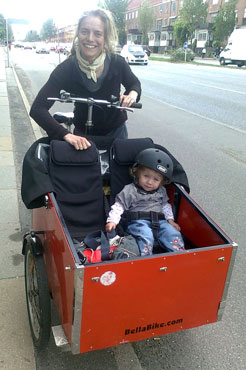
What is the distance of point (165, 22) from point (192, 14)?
62.2 ft

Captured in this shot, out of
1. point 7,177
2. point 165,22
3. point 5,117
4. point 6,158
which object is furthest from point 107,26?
point 165,22

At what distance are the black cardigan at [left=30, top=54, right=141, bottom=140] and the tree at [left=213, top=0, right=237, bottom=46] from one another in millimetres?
57124

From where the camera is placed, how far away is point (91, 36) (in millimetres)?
2789

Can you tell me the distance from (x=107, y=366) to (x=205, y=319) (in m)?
0.65

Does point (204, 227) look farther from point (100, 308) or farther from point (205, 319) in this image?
point (100, 308)

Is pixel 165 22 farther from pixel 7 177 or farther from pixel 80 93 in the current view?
pixel 80 93

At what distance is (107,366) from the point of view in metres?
2.16

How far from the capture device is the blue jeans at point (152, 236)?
7.84 ft

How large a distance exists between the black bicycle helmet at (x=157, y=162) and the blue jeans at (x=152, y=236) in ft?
1.23

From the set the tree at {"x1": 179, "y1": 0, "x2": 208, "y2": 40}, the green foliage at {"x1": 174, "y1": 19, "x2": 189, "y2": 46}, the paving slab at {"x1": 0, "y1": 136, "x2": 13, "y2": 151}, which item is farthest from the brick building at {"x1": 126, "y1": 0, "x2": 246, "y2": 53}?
the paving slab at {"x1": 0, "y1": 136, "x2": 13, "y2": 151}

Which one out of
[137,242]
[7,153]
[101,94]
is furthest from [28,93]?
[137,242]

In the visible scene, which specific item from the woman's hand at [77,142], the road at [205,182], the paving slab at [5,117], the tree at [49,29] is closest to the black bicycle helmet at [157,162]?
the woman's hand at [77,142]

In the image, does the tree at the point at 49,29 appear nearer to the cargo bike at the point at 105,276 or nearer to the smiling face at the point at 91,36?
the smiling face at the point at 91,36

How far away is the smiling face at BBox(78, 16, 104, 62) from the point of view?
2779 millimetres
